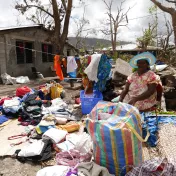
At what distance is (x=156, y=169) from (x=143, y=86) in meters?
1.78

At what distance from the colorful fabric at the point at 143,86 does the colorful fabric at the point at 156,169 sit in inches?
61.6

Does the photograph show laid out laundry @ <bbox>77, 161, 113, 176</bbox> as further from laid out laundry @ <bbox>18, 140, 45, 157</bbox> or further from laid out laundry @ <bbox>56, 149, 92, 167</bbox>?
laid out laundry @ <bbox>18, 140, 45, 157</bbox>

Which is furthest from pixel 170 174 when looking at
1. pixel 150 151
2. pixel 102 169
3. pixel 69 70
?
pixel 69 70

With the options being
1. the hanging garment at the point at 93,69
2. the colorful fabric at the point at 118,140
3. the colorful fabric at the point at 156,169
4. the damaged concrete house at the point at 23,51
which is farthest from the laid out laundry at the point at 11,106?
the damaged concrete house at the point at 23,51

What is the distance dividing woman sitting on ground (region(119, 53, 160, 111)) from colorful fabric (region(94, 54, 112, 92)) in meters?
1.38

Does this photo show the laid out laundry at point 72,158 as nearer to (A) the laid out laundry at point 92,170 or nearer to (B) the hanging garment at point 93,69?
(A) the laid out laundry at point 92,170

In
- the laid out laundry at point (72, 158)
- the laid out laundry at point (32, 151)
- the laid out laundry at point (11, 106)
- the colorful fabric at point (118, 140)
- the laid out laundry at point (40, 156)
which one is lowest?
the laid out laundry at point (40, 156)

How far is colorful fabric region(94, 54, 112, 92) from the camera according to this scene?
502cm

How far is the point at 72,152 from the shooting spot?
9.07 feet

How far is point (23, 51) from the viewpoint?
13.0m

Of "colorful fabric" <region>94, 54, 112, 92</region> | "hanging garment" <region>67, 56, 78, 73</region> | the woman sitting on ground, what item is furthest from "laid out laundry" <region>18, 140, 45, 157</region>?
"hanging garment" <region>67, 56, 78, 73</region>

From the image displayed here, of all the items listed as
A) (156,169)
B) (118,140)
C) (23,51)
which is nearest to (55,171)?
(118,140)

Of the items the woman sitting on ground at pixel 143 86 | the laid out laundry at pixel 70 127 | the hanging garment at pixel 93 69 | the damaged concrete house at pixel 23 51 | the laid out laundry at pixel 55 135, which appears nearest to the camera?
the laid out laundry at pixel 55 135

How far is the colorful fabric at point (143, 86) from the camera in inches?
136
